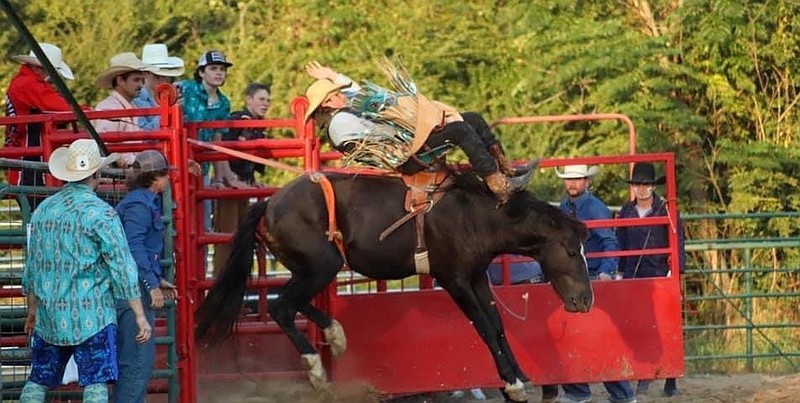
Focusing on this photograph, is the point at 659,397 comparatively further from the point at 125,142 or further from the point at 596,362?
the point at 125,142

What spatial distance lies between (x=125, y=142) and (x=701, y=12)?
8793 mm

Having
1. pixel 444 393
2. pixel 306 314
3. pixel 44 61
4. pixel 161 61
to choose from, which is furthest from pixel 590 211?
pixel 44 61

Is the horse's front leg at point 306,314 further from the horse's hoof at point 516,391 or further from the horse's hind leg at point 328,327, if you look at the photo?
the horse's hoof at point 516,391

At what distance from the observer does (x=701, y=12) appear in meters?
16.0

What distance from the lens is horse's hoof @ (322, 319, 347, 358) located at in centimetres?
909

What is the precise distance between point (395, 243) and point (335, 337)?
68 centimetres

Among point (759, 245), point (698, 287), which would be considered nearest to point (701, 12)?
point (698, 287)

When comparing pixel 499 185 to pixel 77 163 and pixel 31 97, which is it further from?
pixel 77 163

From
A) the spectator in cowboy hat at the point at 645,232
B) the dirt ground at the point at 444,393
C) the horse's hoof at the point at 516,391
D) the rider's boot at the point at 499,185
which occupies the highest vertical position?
the rider's boot at the point at 499,185

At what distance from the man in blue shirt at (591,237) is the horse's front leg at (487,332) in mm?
1311

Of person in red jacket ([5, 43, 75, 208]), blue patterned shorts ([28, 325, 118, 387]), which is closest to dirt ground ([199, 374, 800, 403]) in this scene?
person in red jacket ([5, 43, 75, 208])

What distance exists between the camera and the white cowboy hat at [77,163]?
22.1 ft

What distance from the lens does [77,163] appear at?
6742 millimetres

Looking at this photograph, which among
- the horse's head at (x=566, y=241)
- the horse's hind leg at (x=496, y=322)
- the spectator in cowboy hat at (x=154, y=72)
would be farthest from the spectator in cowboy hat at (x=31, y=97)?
the horse's head at (x=566, y=241)
